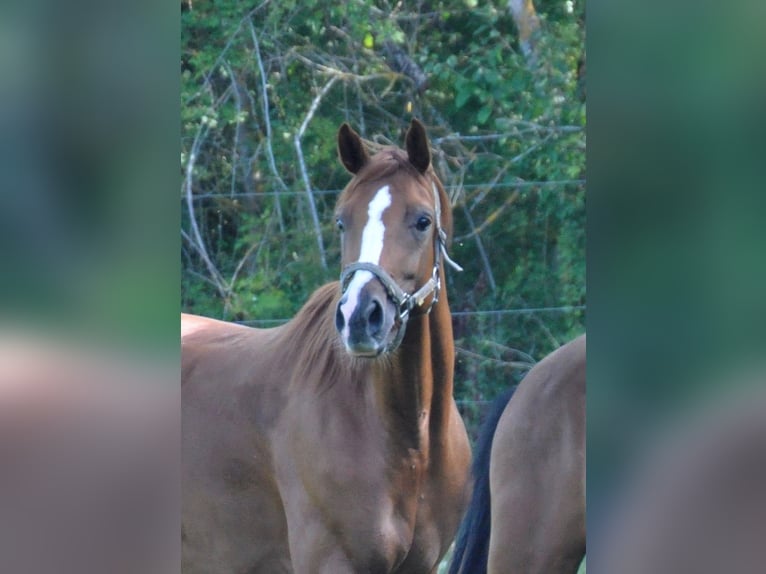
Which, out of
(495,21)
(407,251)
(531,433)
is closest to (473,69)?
(495,21)

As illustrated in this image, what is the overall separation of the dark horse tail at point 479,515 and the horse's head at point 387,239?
35cm

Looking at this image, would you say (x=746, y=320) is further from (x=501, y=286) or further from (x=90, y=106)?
(x=501, y=286)

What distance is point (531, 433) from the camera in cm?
234

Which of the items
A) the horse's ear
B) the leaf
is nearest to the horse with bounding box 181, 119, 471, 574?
the horse's ear

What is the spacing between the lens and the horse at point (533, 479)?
7.45ft

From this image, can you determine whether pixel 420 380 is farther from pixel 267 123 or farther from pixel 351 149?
pixel 267 123

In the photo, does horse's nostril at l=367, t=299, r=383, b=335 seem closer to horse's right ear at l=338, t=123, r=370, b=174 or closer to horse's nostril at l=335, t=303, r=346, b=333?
horse's nostril at l=335, t=303, r=346, b=333

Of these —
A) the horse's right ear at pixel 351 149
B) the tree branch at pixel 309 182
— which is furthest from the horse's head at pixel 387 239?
the tree branch at pixel 309 182

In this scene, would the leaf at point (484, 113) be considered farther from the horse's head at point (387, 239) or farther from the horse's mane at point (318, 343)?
the horse's mane at point (318, 343)

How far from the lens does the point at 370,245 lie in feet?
7.04

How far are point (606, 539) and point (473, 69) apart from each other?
1412 millimetres

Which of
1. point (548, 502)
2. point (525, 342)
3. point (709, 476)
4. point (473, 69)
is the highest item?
point (473, 69)

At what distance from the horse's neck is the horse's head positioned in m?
0.08

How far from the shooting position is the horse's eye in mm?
2211
